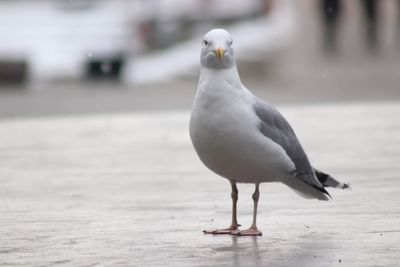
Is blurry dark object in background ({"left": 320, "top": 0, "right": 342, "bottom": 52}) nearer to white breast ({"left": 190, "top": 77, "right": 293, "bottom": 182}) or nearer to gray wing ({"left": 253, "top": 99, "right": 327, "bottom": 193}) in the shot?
gray wing ({"left": 253, "top": 99, "right": 327, "bottom": 193})

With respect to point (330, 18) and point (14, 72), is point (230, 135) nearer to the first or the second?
point (14, 72)

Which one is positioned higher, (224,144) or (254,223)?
(224,144)

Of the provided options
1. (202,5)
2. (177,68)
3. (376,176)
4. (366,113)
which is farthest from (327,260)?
(202,5)

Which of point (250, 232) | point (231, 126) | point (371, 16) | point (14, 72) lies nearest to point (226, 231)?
point (250, 232)

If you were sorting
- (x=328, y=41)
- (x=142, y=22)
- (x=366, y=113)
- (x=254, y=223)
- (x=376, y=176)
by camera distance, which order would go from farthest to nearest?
1. (x=142, y=22)
2. (x=328, y=41)
3. (x=366, y=113)
4. (x=376, y=176)
5. (x=254, y=223)

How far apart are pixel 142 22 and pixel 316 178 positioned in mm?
25212

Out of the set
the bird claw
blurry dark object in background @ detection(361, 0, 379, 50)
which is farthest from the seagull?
blurry dark object in background @ detection(361, 0, 379, 50)

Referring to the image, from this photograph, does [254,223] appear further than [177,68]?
No

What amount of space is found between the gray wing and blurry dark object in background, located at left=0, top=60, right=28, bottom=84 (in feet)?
56.7

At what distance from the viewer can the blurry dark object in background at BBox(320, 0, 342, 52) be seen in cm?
2972

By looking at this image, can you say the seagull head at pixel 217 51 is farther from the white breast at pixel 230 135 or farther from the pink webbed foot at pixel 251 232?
the pink webbed foot at pixel 251 232

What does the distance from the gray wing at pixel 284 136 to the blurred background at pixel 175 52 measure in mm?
10442

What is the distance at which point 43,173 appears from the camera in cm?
1160

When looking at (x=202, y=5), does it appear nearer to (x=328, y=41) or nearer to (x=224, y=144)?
(x=328, y=41)
